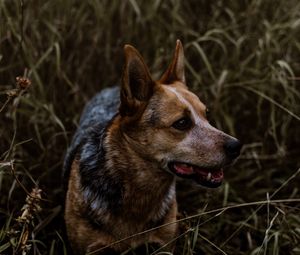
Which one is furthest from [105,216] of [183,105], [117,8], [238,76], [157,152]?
[117,8]

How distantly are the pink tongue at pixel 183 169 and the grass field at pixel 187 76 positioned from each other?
910mm

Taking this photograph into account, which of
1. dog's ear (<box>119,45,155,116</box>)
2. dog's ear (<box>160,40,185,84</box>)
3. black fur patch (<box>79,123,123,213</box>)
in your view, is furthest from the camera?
dog's ear (<box>160,40,185,84</box>)

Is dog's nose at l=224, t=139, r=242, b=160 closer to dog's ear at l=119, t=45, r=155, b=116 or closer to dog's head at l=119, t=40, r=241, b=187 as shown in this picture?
dog's head at l=119, t=40, r=241, b=187

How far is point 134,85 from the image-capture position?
3459mm

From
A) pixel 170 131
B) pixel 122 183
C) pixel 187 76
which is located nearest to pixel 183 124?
pixel 170 131

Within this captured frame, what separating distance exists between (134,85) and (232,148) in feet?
2.10

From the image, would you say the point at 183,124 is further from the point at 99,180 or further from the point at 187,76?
the point at 187,76

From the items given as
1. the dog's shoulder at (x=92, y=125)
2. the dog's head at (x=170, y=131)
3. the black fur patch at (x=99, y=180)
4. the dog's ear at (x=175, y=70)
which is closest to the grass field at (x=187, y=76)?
the dog's shoulder at (x=92, y=125)

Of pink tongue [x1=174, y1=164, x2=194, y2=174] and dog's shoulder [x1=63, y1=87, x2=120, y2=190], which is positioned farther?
dog's shoulder [x1=63, y1=87, x2=120, y2=190]

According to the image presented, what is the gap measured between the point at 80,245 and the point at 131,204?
1.23ft

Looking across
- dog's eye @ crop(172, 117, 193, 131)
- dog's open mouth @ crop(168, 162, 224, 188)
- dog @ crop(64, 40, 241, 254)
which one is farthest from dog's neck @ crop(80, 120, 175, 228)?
dog's eye @ crop(172, 117, 193, 131)

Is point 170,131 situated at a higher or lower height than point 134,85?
lower

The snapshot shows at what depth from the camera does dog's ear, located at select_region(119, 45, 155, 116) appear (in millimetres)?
3320

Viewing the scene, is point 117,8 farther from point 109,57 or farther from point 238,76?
point 238,76
